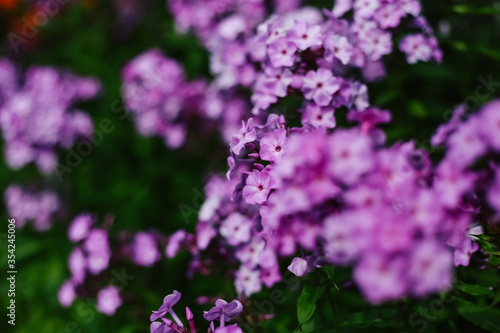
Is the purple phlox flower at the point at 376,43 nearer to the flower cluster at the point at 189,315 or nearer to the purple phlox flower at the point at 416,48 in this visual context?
the purple phlox flower at the point at 416,48

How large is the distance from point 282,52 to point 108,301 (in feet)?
6.63

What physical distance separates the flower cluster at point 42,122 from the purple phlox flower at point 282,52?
116 inches

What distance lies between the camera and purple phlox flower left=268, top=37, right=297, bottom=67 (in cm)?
251

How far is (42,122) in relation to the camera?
16.0ft

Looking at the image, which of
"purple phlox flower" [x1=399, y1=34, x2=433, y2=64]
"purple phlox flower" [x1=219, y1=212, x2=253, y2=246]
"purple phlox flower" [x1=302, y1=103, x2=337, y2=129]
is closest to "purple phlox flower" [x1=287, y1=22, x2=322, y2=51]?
"purple phlox flower" [x1=302, y1=103, x2=337, y2=129]

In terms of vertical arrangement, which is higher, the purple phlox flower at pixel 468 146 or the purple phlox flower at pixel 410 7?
the purple phlox flower at pixel 468 146

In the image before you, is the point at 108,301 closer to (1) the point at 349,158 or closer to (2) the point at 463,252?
(2) the point at 463,252

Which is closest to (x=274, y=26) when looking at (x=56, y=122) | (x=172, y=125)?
(x=172, y=125)

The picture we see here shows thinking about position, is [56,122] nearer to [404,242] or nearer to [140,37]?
[140,37]

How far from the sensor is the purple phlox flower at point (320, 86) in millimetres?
2479

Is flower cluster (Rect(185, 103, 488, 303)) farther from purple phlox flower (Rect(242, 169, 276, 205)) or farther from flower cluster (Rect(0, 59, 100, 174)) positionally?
flower cluster (Rect(0, 59, 100, 174))

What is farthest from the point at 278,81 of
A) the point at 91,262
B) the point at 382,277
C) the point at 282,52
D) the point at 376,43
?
the point at 91,262

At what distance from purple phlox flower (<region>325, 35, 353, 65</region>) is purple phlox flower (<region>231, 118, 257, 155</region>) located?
24.4 inches

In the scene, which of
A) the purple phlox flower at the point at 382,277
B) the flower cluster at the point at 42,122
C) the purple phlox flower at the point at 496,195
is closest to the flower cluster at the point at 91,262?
the flower cluster at the point at 42,122
